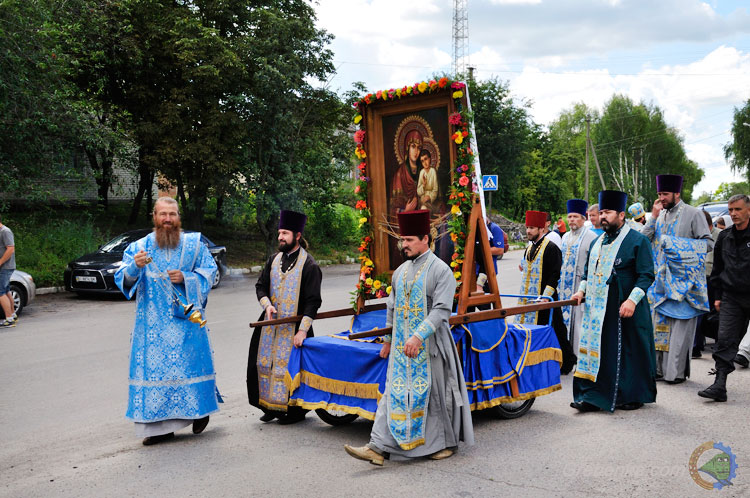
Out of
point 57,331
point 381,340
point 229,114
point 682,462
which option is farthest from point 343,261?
point 682,462

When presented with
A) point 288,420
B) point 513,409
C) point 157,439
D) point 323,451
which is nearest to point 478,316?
point 513,409

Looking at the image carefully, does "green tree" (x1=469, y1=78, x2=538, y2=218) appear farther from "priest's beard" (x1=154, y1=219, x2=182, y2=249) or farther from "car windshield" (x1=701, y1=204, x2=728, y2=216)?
"priest's beard" (x1=154, y1=219, x2=182, y2=249)

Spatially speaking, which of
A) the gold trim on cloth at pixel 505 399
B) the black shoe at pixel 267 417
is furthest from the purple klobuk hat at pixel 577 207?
the black shoe at pixel 267 417

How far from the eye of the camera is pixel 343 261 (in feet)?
87.5

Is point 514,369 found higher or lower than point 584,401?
higher

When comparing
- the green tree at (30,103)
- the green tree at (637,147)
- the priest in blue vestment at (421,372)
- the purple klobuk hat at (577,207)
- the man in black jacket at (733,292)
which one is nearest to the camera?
the priest in blue vestment at (421,372)

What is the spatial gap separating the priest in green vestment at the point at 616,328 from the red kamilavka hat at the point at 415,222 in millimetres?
2324

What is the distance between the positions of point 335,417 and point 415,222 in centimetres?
202

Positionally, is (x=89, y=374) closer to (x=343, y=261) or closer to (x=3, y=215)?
(x=3, y=215)

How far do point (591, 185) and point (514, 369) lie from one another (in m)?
79.4

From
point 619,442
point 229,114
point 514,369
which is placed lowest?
point 619,442

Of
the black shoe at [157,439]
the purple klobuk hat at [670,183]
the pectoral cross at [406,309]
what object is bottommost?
the black shoe at [157,439]

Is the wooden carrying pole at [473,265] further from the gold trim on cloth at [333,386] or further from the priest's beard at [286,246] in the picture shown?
the priest's beard at [286,246]

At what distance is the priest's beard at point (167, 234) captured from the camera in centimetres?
568
